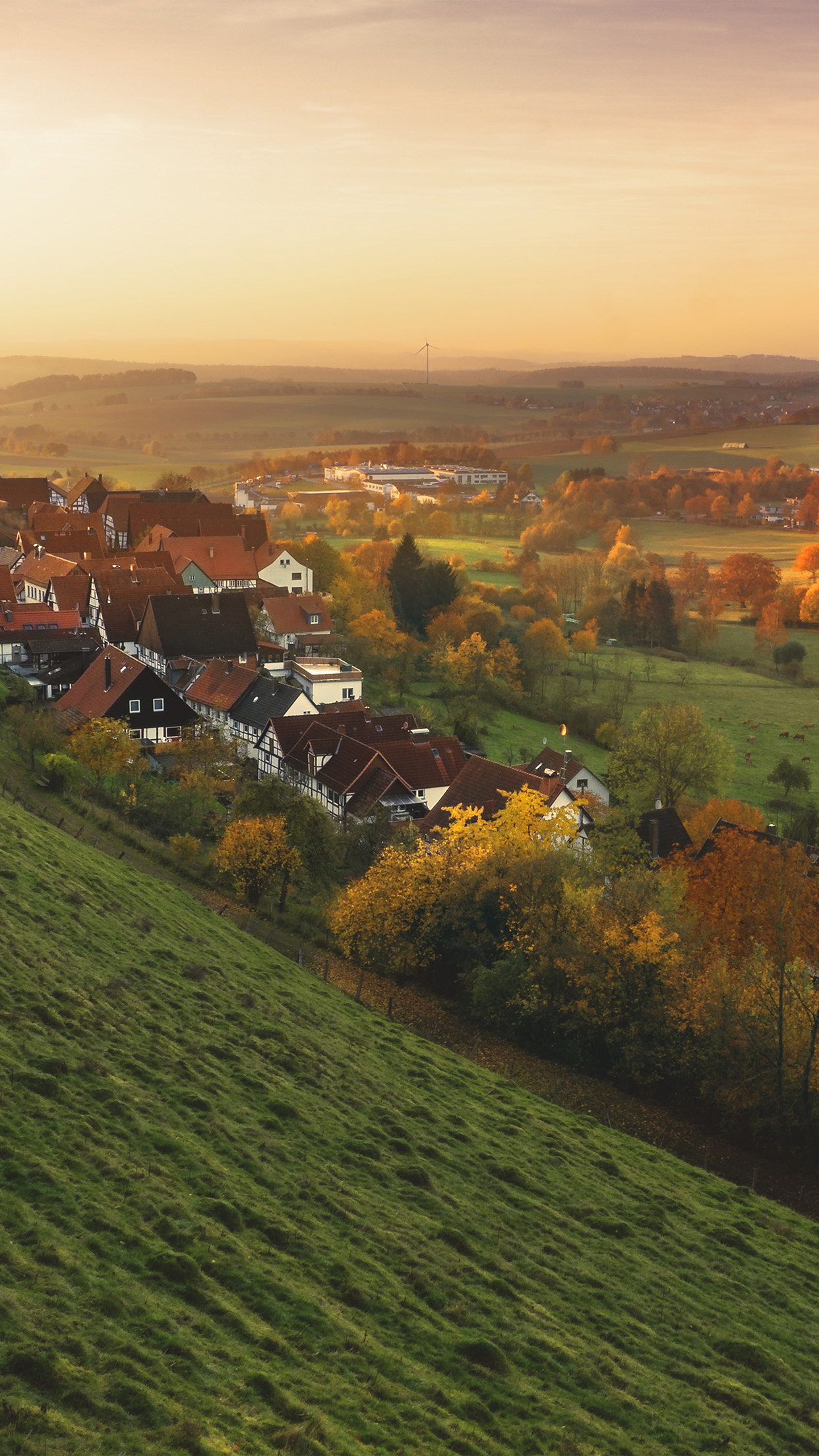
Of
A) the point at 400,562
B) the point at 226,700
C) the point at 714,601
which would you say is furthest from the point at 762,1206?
the point at 714,601

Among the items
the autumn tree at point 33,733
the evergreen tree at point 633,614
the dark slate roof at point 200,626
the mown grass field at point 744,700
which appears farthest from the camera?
the evergreen tree at point 633,614

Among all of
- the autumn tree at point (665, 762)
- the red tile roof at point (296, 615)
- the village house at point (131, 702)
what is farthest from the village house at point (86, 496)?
the autumn tree at point (665, 762)

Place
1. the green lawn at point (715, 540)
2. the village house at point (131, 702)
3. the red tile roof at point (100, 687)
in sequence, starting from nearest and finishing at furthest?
the village house at point (131, 702), the red tile roof at point (100, 687), the green lawn at point (715, 540)

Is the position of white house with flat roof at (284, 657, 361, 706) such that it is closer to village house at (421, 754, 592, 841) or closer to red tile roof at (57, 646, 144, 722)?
red tile roof at (57, 646, 144, 722)

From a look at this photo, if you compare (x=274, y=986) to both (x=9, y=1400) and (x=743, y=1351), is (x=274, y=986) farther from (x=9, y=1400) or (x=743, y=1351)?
(x=9, y=1400)

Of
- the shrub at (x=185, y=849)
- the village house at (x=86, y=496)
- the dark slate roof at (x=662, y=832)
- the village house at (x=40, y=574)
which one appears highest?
the village house at (x=86, y=496)

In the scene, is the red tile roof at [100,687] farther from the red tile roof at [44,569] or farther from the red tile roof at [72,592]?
the red tile roof at [44,569]

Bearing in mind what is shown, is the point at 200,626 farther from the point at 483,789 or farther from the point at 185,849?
the point at 185,849

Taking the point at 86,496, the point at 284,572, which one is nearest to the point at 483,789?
the point at 284,572
